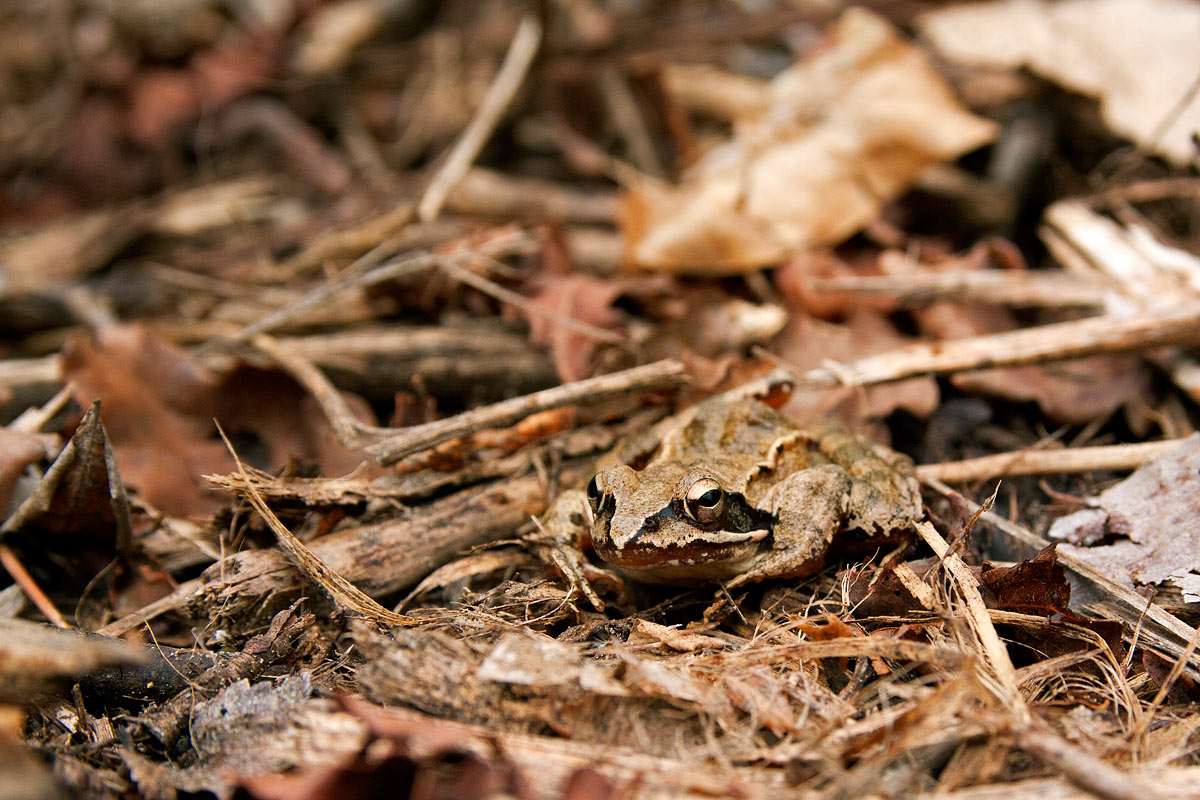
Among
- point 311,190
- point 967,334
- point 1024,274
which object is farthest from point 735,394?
point 311,190

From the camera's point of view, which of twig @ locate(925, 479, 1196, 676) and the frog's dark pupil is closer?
twig @ locate(925, 479, 1196, 676)

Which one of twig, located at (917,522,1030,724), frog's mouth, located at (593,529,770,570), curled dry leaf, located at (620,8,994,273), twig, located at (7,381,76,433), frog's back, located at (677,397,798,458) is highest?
curled dry leaf, located at (620,8,994,273)

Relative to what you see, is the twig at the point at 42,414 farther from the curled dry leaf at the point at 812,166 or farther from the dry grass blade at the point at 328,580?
the curled dry leaf at the point at 812,166

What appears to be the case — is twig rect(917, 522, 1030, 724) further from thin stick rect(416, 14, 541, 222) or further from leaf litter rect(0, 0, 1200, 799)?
thin stick rect(416, 14, 541, 222)

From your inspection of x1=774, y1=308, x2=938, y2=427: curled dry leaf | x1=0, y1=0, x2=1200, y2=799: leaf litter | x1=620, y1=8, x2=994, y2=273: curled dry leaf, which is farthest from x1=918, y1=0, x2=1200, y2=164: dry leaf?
x1=774, y1=308, x2=938, y2=427: curled dry leaf

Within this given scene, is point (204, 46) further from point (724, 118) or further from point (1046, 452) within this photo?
point (1046, 452)

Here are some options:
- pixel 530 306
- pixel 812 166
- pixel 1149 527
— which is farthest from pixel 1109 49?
pixel 530 306
